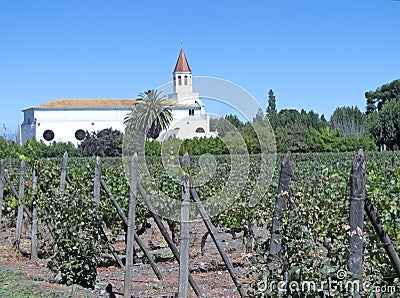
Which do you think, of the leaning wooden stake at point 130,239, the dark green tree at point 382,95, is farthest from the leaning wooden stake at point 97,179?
the dark green tree at point 382,95

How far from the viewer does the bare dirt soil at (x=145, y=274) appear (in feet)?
21.9

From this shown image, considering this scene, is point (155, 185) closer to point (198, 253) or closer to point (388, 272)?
point (198, 253)

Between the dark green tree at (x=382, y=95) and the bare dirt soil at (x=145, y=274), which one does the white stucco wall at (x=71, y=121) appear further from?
the bare dirt soil at (x=145, y=274)

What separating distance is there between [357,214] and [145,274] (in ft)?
16.1

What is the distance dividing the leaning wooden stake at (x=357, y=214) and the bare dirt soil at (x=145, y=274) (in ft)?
5.11

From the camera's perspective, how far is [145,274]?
8.00 metres

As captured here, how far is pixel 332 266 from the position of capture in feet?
11.3

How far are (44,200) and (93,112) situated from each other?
70.4 meters

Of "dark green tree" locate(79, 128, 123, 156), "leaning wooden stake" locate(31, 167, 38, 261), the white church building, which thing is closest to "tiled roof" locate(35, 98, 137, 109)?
the white church building

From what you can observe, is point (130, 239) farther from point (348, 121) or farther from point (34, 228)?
point (348, 121)

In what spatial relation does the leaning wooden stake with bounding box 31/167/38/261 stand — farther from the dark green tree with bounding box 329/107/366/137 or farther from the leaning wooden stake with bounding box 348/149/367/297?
the dark green tree with bounding box 329/107/366/137

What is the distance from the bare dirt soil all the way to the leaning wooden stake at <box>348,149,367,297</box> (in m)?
1.56

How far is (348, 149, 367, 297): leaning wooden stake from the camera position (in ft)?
11.5

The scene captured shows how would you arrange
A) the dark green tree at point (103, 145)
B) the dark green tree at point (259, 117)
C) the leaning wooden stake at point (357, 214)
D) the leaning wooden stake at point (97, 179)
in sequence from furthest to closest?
the dark green tree at point (103, 145) < the leaning wooden stake at point (97, 179) < the dark green tree at point (259, 117) < the leaning wooden stake at point (357, 214)
